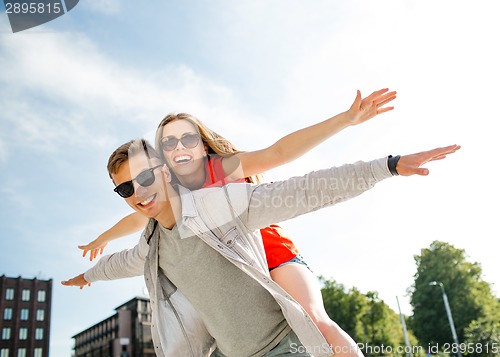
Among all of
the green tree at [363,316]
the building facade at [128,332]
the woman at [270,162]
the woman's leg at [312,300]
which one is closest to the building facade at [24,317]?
the building facade at [128,332]

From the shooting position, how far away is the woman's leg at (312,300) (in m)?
2.39

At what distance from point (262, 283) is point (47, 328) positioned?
7927 cm

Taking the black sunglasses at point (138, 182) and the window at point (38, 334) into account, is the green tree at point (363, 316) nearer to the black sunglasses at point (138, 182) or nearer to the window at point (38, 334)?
the black sunglasses at point (138, 182)

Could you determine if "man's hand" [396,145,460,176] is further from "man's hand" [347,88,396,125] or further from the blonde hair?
the blonde hair

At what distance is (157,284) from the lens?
2.84 m

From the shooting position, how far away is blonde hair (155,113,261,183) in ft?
11.5

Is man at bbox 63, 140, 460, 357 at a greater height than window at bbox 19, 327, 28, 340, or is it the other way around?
window at bbox 19, 327, 28, 340

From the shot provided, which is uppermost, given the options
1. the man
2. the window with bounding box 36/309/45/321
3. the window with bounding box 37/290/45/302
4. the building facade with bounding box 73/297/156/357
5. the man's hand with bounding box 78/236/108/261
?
the window with bounding box 37/290/45/302

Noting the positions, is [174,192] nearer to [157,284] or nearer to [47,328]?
[157,284]

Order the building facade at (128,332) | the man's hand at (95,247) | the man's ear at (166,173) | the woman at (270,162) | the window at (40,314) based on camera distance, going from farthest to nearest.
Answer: the window at (40,314)
the building facade at (128,332)
the man's hand at (95,247)
the man's ear at (166,173)
the woman at (270,162)

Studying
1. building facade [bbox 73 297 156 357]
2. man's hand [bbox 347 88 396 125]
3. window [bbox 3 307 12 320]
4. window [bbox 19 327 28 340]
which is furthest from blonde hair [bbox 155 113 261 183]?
window [bbox 3 307 12 320]

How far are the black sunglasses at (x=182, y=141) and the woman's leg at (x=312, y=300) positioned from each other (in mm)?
1147

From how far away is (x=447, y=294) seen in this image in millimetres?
38062

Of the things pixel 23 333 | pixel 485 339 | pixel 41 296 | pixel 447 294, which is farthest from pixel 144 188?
pixel 41 296
